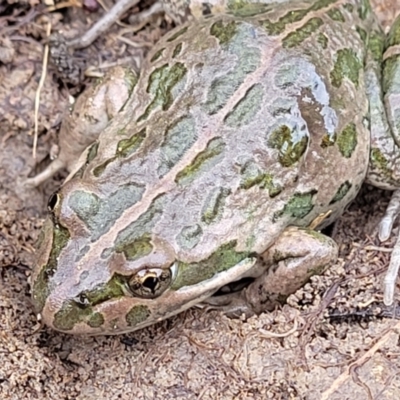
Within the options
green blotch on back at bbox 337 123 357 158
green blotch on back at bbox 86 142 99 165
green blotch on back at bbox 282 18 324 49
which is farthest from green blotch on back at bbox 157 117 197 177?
green blotch on back at bbox 337 123 357 158

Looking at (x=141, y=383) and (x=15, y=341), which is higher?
(x=15, y=341)

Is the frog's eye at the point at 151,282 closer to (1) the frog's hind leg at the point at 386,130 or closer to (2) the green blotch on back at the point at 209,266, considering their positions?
(2) the green blotch on back at the point at 209,266

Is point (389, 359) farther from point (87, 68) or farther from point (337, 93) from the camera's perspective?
point (87, 68)

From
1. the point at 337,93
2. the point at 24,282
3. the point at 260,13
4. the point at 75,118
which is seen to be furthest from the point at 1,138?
the point at 337,93

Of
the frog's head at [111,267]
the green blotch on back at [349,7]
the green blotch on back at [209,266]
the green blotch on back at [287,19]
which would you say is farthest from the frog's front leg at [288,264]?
the green blotch on back at [349,7]

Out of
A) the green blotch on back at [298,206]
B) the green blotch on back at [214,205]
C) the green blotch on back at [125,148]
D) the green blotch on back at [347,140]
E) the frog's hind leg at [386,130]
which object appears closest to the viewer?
the green blotch on back at [214,205]

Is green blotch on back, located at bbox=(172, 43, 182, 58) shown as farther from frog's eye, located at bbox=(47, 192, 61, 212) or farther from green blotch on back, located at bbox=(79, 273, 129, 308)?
green blotch on back, located at bbox=(79, 273, 129, 308)

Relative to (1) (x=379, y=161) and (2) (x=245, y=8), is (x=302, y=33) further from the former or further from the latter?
(1) (x=379, y=161)
